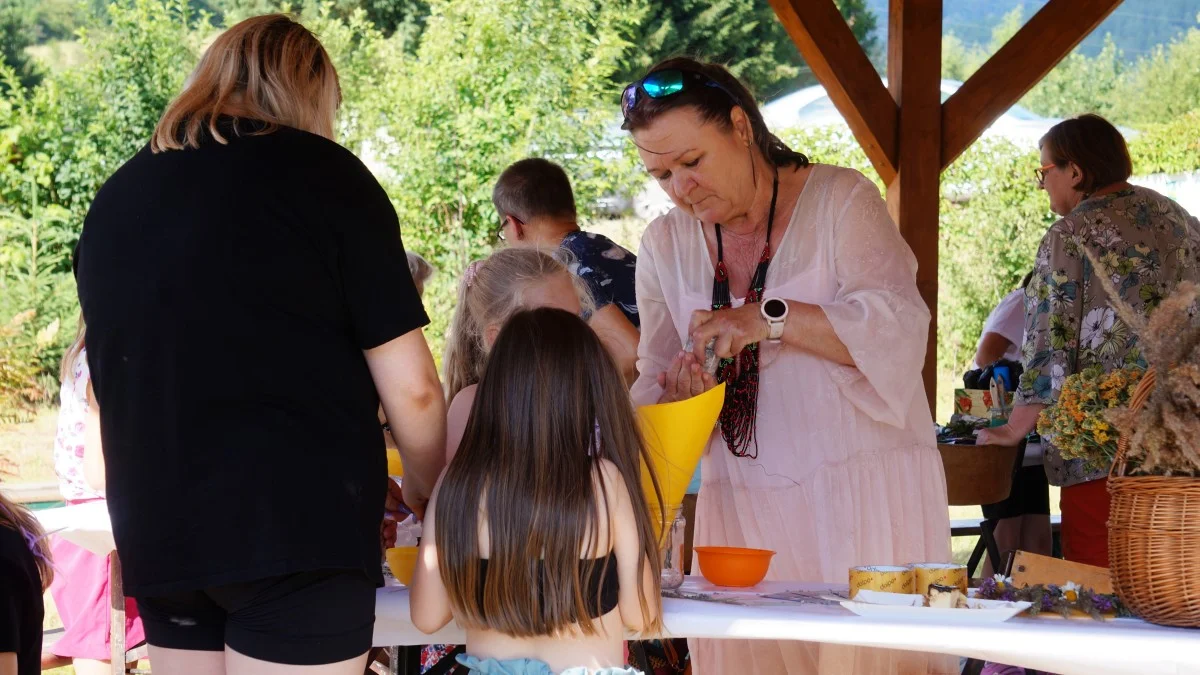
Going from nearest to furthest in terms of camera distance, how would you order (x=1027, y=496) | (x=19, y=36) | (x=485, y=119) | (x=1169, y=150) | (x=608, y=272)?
(x=608, y=272), (x=1027, y=496), (x=485, y=119), (x=1169, y=150), (x=19, y=36)

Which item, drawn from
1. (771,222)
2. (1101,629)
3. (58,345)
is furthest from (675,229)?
(58,345)

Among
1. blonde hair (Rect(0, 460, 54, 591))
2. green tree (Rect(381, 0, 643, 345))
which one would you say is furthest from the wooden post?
green tree (Rect(381, 0, 643, 345))

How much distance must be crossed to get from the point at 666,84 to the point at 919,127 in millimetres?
2334

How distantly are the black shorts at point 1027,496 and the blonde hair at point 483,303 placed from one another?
8.05 feet

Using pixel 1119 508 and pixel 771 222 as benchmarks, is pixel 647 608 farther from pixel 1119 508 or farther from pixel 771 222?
pixel 771 222

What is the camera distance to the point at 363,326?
1610mm

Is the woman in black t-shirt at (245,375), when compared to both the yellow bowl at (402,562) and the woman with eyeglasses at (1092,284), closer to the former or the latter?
the yellow bowl at (402,562)

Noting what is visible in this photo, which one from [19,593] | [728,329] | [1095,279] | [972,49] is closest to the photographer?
[19,593]

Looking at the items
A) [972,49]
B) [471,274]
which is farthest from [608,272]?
[972,49]

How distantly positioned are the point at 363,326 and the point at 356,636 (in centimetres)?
39

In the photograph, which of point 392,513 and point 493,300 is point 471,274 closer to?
point 493,300

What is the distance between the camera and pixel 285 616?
1.55 m

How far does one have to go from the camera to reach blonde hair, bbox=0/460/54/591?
196 cm

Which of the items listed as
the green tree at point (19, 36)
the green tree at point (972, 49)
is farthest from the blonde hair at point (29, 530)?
the green tree at point (972, 49)
